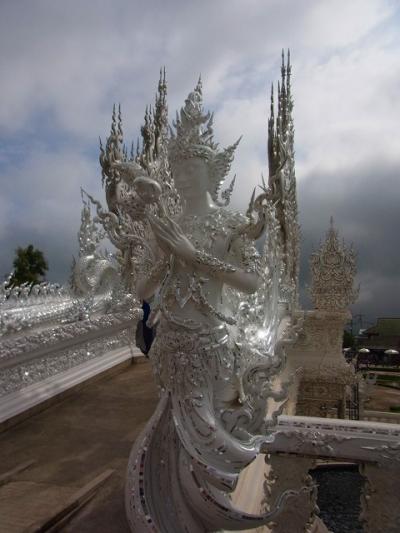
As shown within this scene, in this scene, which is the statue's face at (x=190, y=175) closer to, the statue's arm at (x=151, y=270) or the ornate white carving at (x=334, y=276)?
the statue's arm at (x=151, y=270)

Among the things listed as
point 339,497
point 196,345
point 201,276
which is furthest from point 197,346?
point 339,497

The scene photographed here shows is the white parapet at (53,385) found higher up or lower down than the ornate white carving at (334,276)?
lower down

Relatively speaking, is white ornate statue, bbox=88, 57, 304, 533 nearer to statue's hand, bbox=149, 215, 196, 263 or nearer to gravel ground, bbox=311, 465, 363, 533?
statue's hand, bbox=149, 215, 196, 263

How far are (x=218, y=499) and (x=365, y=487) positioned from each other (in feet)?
2.20

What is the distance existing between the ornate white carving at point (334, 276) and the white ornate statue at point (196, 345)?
4650mm

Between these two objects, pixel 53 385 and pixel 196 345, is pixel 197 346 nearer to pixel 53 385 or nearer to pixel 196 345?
pixel 196 345

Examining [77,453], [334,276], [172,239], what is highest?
[172,239]

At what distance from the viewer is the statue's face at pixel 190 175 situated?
1.74m

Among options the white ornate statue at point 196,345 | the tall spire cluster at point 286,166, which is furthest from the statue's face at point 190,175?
the tall spire cluster at point 286,166

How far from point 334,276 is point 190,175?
4956mm

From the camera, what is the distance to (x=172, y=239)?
5.03ft

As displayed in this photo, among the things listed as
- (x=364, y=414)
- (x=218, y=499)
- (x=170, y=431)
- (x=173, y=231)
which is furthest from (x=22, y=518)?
(x=364, y=414)

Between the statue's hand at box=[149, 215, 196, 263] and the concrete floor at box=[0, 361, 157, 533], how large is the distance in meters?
1.08

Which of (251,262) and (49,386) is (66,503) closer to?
(251,262)
